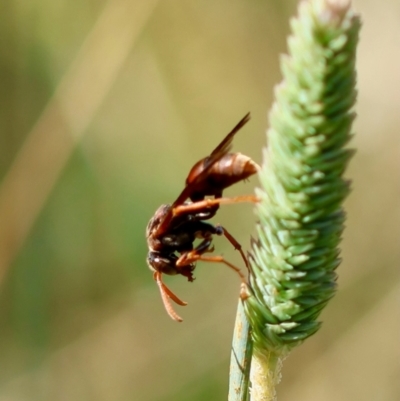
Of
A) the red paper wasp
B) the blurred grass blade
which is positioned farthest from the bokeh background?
the blurred grass blade

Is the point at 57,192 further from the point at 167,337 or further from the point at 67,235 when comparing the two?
the point at 167,337

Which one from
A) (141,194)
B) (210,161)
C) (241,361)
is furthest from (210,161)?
(141,194)

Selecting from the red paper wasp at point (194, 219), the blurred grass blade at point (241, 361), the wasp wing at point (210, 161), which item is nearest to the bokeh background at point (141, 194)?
the red paper wasp at point (194, 219)

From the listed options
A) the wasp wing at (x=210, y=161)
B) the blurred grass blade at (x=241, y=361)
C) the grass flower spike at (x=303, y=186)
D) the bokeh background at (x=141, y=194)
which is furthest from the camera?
the bokeh background at (x=141, y=194)

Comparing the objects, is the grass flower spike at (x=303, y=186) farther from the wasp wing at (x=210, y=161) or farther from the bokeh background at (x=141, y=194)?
the bokeh background at (x=141, y=194)

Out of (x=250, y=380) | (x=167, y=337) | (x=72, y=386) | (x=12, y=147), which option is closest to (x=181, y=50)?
(x=12, y=147)

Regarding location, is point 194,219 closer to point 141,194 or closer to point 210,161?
point 210,161
